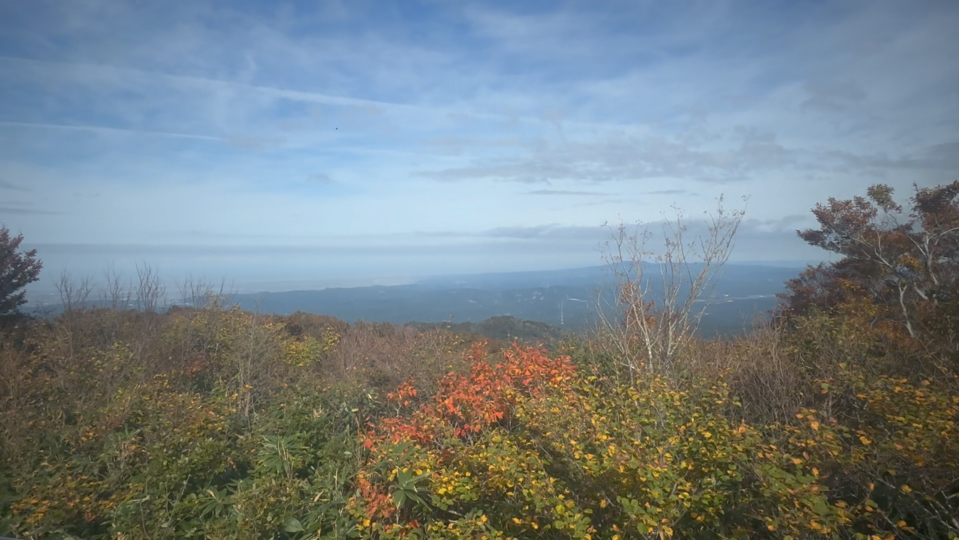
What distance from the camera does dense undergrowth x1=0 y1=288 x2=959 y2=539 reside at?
136 inches

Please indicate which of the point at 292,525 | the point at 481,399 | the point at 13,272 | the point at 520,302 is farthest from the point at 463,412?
the point at 520,302

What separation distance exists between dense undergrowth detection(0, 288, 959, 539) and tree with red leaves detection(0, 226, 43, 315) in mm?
6577

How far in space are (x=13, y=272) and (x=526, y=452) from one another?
16.0 m

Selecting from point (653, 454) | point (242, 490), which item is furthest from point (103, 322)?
point (653, 454)

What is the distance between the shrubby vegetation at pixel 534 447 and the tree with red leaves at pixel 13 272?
5.68 meters

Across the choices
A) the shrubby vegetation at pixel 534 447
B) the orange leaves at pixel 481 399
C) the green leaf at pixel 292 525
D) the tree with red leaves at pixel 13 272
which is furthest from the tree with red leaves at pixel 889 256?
the tree with red leaves at pixel 13 272

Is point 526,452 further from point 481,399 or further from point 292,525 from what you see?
point 292,525

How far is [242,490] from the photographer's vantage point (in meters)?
4.54

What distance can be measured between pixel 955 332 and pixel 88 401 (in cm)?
1161

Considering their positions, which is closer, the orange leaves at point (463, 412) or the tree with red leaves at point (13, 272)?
the orange leaves at point (463, 412)

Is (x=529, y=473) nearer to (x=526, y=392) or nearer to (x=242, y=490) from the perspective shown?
(x=526, y=392)

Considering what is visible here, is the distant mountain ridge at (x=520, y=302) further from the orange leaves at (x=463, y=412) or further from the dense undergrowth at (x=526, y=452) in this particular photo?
the orange leaves at (x=463, y=412)

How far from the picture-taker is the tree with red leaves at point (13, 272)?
12820 millimetres

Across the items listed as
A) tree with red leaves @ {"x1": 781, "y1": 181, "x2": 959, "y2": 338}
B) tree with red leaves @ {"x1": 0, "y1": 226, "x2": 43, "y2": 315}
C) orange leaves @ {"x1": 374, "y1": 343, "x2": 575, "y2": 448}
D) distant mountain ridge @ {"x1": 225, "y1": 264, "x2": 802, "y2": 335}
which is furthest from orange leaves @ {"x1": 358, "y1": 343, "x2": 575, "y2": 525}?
tree with red leaves @ {"x1": 0, "y1": 226, "x2": 43, "y2": 315}
